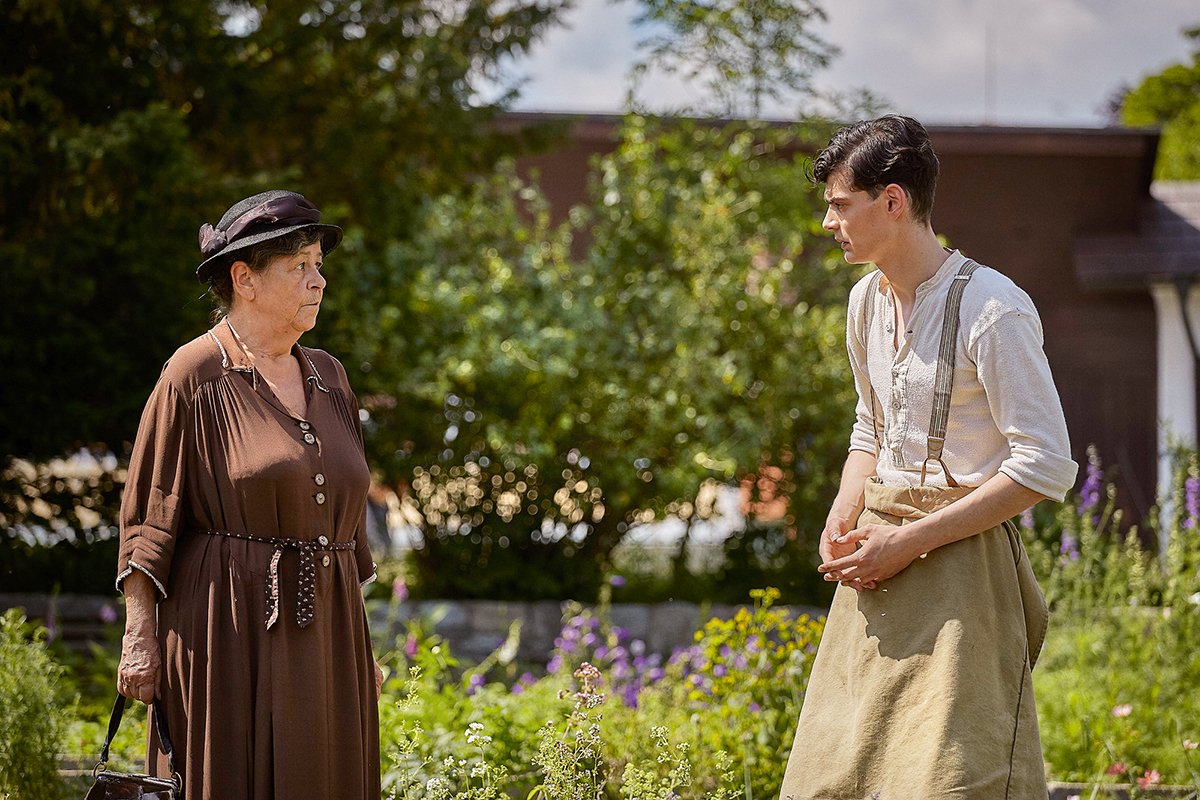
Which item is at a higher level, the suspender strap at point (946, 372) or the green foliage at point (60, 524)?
the suspender strap at point (946, 372)

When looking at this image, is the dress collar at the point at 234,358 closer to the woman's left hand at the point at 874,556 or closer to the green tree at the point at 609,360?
the woman's left hand at the point at 874,556

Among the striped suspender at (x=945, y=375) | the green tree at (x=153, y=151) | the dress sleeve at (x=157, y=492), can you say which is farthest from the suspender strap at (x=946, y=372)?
the green tree at (x=153, y=151)

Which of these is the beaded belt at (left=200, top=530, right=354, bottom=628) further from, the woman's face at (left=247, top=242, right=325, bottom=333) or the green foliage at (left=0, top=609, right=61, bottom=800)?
the green foliage at (left=0, top=609, right=61, bottom=800)

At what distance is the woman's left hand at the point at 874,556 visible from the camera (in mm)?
2387

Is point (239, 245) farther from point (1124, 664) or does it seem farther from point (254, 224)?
point (1124, 664)

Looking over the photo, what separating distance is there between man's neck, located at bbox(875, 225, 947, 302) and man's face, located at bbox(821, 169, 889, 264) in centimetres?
→ 3

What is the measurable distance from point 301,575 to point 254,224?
789mm

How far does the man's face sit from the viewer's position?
2438mm

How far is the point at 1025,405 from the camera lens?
7.49ft

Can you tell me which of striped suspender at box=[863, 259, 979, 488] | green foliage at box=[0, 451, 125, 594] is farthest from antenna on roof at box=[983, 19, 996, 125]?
striped suspender at box=[863, 259, 979, 488]

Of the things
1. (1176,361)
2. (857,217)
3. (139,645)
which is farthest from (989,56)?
(139,645)

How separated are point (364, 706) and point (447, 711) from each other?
1.44 metres

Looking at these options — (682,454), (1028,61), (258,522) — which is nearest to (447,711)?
(258,522)

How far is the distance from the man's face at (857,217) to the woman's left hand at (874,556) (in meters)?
0.52
